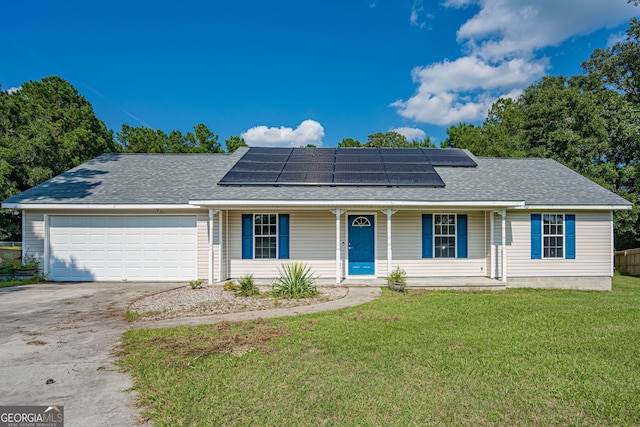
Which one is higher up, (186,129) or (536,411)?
(186,129)

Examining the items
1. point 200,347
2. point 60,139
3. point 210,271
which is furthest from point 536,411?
point 60,139

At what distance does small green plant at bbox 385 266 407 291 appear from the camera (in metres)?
10.1

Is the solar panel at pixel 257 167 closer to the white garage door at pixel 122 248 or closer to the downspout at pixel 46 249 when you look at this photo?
the white garage door at pixel 122 248

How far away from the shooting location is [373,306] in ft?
26.3

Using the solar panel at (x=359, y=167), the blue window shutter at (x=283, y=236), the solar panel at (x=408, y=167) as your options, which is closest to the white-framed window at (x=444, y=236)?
the solar panel at (x=408, y=167)

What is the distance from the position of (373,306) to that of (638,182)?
691 inches

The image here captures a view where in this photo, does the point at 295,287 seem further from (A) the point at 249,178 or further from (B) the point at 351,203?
(A) the point at 249,178

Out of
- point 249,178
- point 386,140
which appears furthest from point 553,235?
point 386,140

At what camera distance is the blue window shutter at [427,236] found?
11656 millimetres

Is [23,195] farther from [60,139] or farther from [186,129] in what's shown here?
[186,129]

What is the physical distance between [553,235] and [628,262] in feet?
24.1

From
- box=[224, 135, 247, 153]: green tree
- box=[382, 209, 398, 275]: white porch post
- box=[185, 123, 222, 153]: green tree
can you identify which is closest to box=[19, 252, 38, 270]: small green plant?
box=[382, 209, 398, 275]: white porch post

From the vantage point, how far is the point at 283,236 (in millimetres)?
11578

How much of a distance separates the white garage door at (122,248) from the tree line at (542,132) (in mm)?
4671
